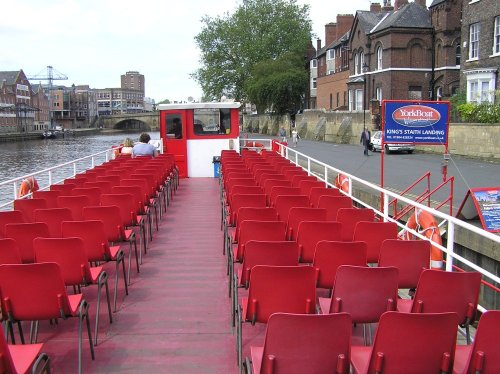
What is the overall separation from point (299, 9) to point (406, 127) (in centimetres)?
6827

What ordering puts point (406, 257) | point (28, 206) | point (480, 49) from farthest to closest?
point (480, 49) → point (28, 206) → point (406, 257)

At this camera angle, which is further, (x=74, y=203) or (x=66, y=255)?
(x=74, y=203)

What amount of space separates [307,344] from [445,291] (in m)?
1.32

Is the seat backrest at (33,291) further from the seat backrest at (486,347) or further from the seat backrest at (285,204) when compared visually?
the seat backrest at (285,204)

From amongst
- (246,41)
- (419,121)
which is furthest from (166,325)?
(246,41)

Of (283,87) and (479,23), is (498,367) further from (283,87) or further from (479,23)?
(283,87)

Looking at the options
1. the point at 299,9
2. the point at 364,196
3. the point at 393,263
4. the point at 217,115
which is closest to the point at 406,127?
the point at 364,196

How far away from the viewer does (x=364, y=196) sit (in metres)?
13.4

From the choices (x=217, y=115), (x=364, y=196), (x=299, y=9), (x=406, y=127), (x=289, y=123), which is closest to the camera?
(x=406, y=127)

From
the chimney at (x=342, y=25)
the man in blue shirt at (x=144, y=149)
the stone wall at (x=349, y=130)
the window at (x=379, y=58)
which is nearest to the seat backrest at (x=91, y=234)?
the man in blue shirt at (x=144, y=149)

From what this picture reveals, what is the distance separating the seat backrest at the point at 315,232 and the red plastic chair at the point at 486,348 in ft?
7.89

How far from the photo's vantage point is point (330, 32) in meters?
60.5

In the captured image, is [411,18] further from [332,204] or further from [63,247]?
[63,247]

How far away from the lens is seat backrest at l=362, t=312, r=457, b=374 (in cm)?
288
